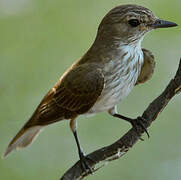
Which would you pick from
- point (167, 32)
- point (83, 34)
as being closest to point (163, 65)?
point (167, 32)

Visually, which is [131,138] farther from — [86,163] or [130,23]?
[130,23]

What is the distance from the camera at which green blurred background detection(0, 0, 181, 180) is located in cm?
696

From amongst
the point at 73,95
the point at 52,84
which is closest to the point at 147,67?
the point at 73,95

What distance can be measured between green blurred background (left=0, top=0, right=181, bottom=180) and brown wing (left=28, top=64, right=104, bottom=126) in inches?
51.1

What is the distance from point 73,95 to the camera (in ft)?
18.5

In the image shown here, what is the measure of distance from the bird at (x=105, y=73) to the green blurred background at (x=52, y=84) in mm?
1279

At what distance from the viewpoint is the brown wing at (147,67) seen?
5.89 metres

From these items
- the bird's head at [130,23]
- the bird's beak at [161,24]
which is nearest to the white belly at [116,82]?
the bird's head at [130,23]

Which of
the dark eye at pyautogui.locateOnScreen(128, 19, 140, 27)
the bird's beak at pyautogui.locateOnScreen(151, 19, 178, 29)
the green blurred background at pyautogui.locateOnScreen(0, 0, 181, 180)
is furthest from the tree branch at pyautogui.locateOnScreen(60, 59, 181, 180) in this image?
the green blurred background at pyautogui.locateOnScreen(0, 0, 181, 180)

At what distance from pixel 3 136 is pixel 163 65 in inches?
85.7

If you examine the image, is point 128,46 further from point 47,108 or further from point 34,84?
point 34,84

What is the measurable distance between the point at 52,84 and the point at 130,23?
197 centimetres

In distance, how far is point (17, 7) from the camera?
7305 millimetres

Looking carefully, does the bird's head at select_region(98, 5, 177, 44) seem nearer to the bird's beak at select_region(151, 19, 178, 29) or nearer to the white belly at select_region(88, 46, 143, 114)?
the bird's beak at select_region(151, 19, 178, 29)
